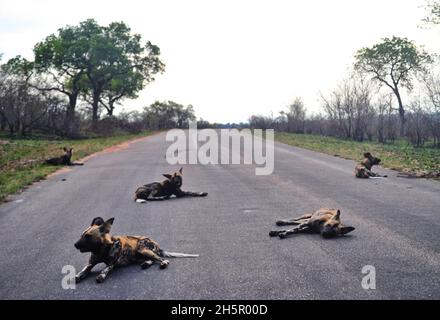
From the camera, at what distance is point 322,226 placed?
23.9ft

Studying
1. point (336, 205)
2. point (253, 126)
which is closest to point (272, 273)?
point (336, 205)

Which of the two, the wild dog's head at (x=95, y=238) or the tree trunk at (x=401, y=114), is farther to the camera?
the tree trunk at (x=401, y=114)

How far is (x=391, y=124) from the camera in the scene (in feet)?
129

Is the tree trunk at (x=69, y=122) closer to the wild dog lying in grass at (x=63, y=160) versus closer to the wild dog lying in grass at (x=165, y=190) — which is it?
the wild dog lying in grass at (x=63, y=160)

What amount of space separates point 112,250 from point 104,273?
1.31ft

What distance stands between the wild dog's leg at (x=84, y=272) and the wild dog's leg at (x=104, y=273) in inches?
7.2

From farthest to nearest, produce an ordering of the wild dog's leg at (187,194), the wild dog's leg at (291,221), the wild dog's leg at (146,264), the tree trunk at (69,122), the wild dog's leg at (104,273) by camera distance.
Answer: the tree trunk at (69,122) → the wild dog's leg at (187,194) → the wild dog's leg at (291,221) → the wild dog's leg at (146,264) → the wild dog's leg at (104,273)

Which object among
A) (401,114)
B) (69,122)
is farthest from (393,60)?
(69,122)

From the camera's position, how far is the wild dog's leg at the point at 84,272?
5.39 m

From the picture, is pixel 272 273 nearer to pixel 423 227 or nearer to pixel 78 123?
pixel 423 227

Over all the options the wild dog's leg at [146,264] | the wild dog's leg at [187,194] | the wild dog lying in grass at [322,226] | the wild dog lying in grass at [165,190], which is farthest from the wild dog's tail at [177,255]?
the wild dog's leg at [187,194]

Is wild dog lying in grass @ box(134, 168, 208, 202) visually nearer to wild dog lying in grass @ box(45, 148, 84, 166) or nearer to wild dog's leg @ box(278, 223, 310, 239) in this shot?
wild dog's leg @ box(278, 223, 310, 239)

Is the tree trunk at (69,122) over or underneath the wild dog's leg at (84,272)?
over
